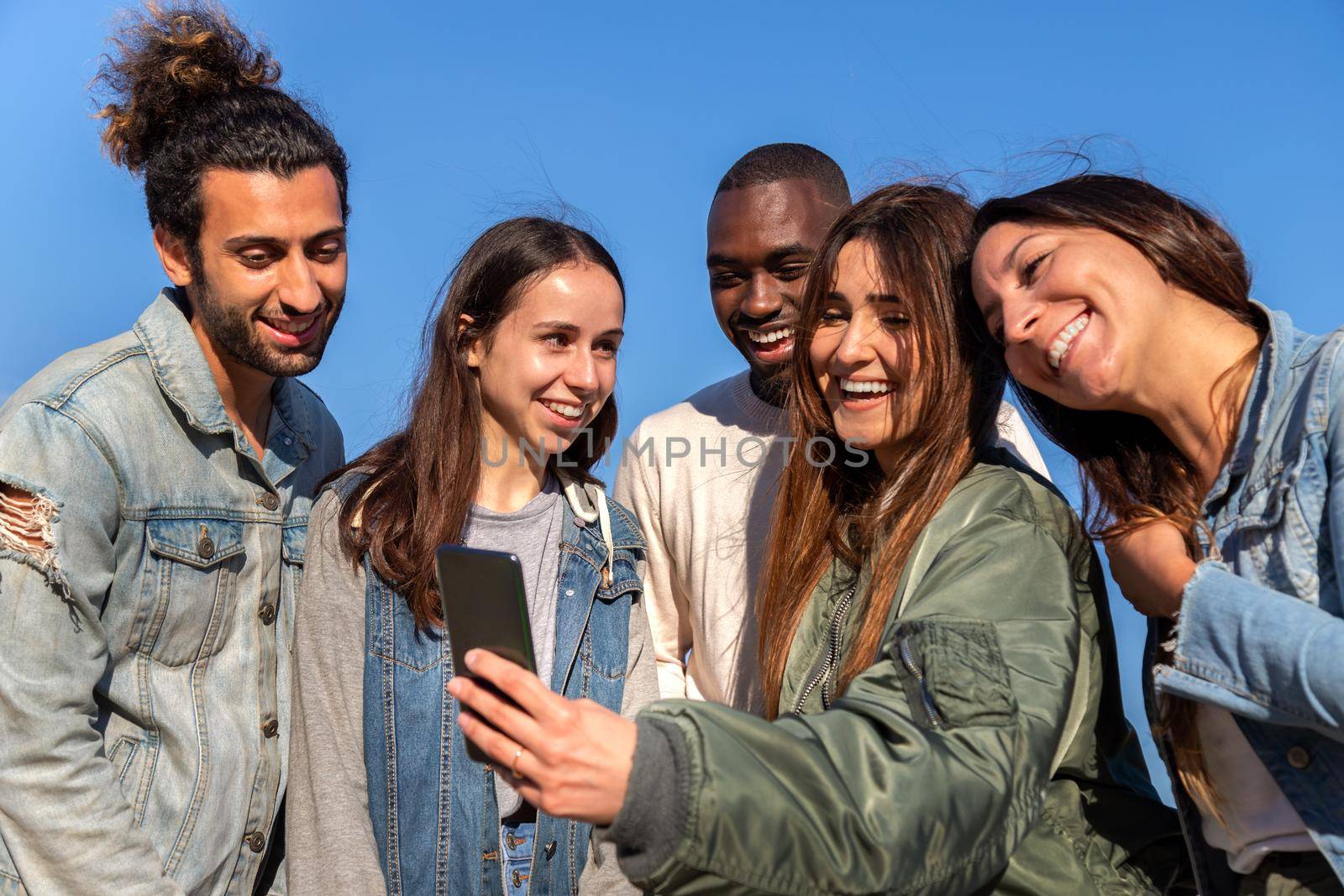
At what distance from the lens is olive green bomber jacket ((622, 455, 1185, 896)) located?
1912 mm

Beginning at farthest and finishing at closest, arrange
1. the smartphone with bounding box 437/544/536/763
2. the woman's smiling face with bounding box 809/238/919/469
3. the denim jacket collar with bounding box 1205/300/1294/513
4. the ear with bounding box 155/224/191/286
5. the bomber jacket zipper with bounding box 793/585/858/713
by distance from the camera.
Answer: the ear with bounding box 155/224/191/286
the woman's smiling face with bounding box 809/238/919/469
the bomber jacket zipper with bounding box 793/585/858/713
the denim jacket collar with bounding box 1205/300/1294/513
the smartphone with bounding box 437/544/536/763

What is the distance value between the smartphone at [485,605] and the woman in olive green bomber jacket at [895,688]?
0.26ft

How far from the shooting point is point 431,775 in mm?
3287

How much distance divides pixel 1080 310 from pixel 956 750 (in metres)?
1.10

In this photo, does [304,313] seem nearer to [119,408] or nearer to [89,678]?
[119,408]

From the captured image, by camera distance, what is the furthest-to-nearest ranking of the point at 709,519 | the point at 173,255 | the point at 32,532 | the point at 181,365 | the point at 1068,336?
1. the point at 709,519
2. the point at 173,255
3. the point at 181,365
4. the point at 32,532
5. the point at 1068,336

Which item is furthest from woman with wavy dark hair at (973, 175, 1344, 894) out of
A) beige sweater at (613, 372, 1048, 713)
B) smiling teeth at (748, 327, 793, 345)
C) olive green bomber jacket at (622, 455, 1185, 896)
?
smiling teeth at (748, 327, 793, 345)

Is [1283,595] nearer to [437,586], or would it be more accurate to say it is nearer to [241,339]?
[437,586]

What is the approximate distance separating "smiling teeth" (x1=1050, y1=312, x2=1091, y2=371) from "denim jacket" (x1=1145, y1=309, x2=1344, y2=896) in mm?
378

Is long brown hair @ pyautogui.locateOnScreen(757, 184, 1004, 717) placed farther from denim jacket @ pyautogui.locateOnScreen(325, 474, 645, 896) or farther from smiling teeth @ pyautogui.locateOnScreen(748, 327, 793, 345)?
smiling teeth @ pyautogui.locateOnScreen(748, 327, 793, 345)

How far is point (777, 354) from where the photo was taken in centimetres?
425

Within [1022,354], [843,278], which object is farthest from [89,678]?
[1022,354]

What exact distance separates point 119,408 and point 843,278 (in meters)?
1.95

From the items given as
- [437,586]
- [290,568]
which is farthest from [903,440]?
[290,568]
